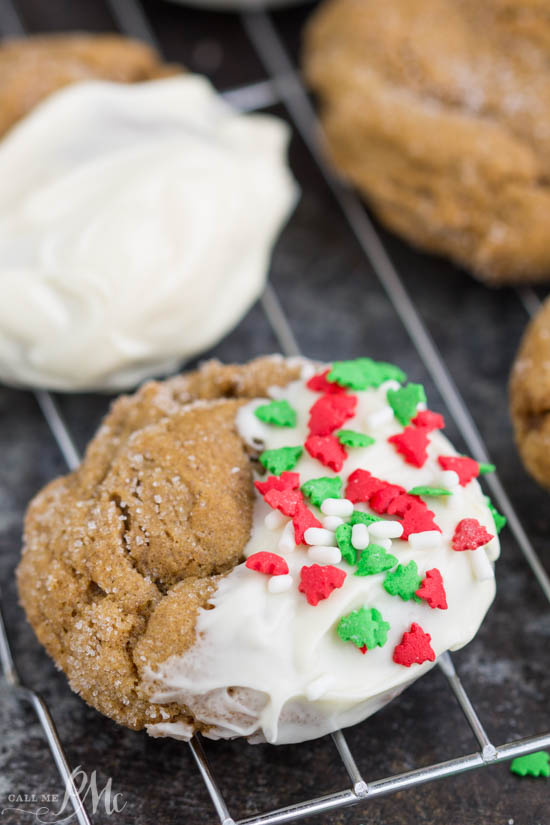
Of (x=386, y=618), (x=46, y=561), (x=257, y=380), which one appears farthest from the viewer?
(x=257, y=380)

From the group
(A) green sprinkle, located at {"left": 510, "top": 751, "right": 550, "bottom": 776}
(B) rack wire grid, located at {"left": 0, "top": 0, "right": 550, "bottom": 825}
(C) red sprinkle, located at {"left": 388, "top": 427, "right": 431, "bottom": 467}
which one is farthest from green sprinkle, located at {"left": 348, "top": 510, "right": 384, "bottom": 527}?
(A) green sprinkle, located at {"left": 510, "top": 751, "right": 550, "bottom": 776}

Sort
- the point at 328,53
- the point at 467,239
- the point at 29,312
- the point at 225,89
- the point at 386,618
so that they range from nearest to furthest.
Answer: the point at 386,618 < the point at 29,312 < the point at 467,239 < the point at 328,53 < the point at 225,89

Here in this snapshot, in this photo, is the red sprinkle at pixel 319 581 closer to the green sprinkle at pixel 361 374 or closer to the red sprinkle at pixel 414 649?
the red sprinkle at pixel 414 649

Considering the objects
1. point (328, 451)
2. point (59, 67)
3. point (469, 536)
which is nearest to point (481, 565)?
point (469, 536)

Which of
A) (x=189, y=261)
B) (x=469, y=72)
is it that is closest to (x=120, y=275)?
(x=189, y=261)

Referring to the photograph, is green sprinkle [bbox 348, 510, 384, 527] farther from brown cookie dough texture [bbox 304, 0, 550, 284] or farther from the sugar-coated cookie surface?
brown cookie dough texture [bbox 304, 0, 550, 284]

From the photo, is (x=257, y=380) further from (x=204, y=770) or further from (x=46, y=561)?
(x=204, y=770)
